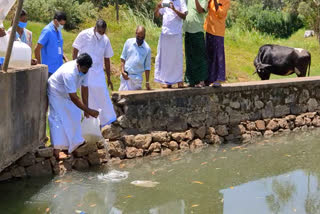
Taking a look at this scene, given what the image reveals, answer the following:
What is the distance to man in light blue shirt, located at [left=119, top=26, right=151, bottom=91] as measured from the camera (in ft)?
25.7

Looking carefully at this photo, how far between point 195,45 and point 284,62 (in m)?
3.99

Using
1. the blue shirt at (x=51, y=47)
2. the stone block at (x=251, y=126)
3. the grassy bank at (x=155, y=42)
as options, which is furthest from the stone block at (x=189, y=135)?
the grassy bank at (x=155, y=42)

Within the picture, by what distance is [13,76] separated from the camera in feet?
17.0

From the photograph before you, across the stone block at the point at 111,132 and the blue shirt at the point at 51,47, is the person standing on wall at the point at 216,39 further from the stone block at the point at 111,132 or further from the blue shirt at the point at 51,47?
the blue shirt at the point at 51,47

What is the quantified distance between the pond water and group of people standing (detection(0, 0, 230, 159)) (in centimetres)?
75

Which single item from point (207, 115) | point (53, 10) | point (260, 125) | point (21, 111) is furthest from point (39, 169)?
point (53, 10)

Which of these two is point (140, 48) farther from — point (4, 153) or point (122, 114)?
point (4, 153)

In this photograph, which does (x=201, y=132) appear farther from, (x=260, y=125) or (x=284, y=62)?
(x=284, y=62)

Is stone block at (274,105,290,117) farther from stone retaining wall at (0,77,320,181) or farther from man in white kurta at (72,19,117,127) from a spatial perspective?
man in white kurta at (72,19,117,127)

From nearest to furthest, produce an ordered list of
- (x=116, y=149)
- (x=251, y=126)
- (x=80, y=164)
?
(x=80, y=164) → (x=116, y=149) → (x=251, y=126)

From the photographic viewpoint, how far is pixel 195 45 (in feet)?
26.7

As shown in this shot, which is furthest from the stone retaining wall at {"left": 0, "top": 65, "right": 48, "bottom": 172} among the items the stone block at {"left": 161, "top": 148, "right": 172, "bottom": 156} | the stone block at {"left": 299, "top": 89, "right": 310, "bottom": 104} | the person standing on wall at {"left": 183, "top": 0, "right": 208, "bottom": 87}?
the stone block at {"left": 299, "top": 89, "right": 310, "bottom": 104}

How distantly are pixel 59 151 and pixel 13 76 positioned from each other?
5.63 ft

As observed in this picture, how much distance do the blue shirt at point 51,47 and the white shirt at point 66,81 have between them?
0.75m
